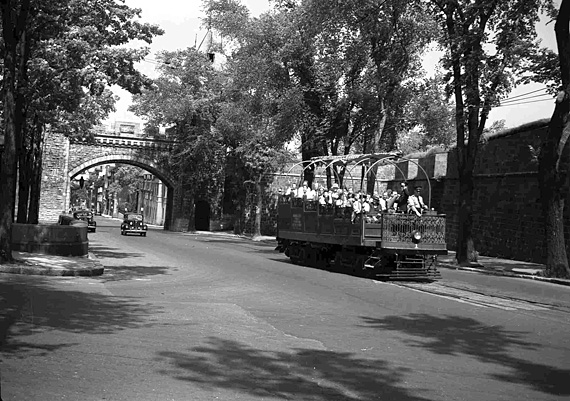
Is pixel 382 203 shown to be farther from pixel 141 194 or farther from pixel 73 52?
pixel 141 194

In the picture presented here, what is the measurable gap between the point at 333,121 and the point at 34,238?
20.0 m

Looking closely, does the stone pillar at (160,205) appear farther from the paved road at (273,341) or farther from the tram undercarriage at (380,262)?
the paved road at (273,341)

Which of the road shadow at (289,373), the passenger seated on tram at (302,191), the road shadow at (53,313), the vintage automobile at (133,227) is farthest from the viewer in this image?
the vintage automobile at (133,227)

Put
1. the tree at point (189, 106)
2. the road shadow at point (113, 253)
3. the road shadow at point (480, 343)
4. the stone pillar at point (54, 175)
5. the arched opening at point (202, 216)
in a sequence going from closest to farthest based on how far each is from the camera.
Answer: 1. the road shadow at point (480, 343)
2. the road shadow at point (113, 253)
3. the tree at point (189, 106)
4. the stone pillar at point (54, 175)
5. the arched opening at point (202, 216)

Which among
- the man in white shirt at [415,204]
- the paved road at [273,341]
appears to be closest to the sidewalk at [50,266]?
the paved road at [273,341]

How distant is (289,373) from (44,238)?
1506cm

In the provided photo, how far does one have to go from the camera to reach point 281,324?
11484 mm

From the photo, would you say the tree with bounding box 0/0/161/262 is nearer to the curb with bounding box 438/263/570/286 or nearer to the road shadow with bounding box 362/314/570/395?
the road shadow with bounding box 362/314/570/395

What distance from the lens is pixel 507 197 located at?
33812mm

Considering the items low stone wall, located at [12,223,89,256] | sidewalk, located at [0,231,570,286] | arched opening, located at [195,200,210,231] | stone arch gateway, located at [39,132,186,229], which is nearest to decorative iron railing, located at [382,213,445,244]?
sidewalk, located at [0,231,570,286]

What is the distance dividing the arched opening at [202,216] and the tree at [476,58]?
45487 millimetres

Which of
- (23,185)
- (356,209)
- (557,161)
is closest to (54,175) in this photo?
(23,185)

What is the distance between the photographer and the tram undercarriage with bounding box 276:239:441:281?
66.3 ft

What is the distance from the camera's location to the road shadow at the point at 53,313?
888 centimetres
